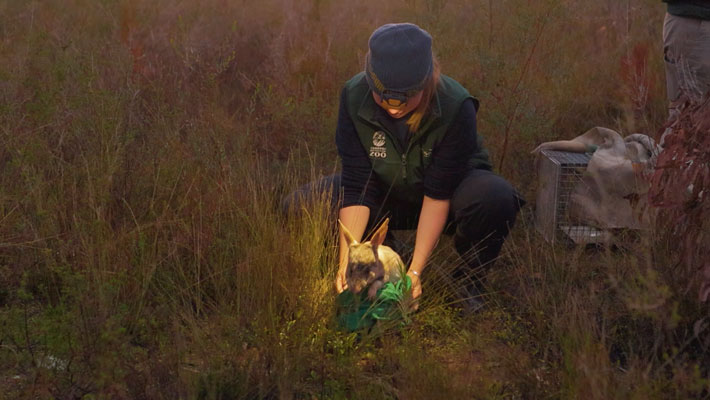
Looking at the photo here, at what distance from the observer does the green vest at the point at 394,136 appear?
320cm

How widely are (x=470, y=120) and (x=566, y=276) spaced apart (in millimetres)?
734

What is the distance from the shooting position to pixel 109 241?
123 inches

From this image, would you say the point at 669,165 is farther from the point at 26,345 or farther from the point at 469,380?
the point at 26,345

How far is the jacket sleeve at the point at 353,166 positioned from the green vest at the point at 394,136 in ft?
0.09

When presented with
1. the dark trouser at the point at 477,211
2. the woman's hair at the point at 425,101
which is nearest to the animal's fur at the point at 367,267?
the dark trouser at the point at 477,211

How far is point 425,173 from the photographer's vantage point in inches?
131

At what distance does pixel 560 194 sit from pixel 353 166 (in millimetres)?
1134

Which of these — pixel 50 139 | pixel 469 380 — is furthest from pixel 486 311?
pixel 50 139

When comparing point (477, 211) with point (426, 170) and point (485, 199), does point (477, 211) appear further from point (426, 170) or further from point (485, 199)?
point (426, 170)

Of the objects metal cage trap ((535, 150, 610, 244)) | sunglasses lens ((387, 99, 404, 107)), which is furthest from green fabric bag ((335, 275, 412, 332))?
metal cage trap ((535, 150, 610, 244))

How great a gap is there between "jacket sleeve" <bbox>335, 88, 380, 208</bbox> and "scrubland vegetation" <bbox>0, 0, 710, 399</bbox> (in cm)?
16

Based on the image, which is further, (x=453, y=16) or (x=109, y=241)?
(x=453, y=16)

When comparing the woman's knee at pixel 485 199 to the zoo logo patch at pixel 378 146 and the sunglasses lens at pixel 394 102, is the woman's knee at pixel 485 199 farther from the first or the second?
the sunglasses lens at pixel 394 102

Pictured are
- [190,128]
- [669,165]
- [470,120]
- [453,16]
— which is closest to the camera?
[669,165]
